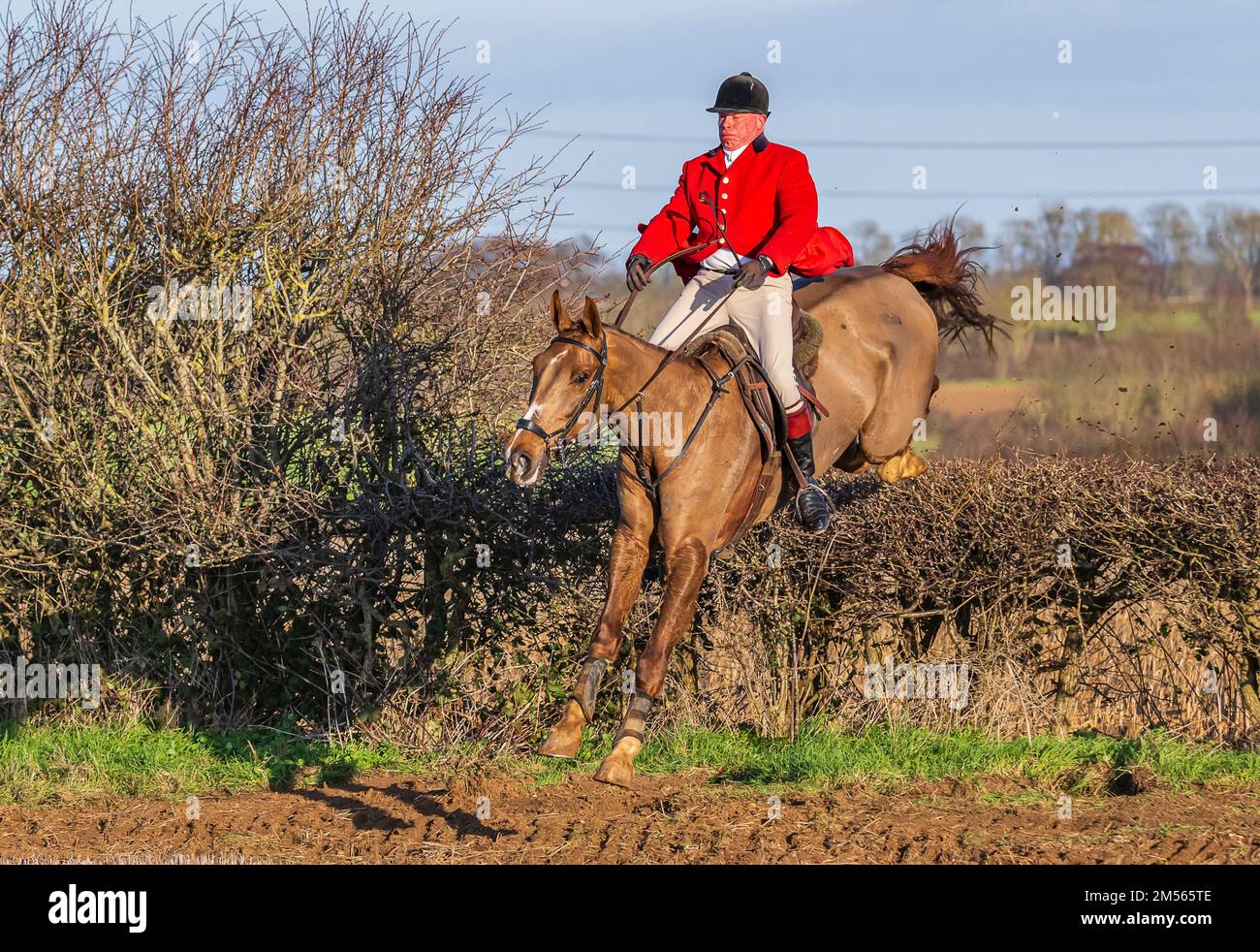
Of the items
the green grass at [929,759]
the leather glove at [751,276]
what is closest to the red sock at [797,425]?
the leather glove at [751,276]

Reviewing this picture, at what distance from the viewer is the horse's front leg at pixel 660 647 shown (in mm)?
6070

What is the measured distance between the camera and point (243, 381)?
8359mm

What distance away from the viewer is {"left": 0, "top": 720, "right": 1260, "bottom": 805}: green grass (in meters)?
7.38

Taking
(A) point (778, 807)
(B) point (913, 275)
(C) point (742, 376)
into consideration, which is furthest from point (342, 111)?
(A) point (778, 807)

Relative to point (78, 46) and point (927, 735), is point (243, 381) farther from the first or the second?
point (927, 735)

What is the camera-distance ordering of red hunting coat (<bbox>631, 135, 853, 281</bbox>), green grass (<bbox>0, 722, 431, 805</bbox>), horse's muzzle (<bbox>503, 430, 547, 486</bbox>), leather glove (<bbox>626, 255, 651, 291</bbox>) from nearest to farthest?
1. horse's muzzle (<bbox>503, 430, 547, 486</bbox>)
2. leather glove (<bbox>626, 255, 651, 291</bbox>)
3. green grass (<bbox>0, 722, 431, 805</bbox>)
4. red hunting coat (<bbox>631, 135, 853, 281</bbox>)

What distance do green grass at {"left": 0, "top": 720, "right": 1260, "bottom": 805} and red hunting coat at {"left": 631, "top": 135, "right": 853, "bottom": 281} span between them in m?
2.67

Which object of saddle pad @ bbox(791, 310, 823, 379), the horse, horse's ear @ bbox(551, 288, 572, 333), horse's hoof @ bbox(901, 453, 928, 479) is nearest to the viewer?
the horse

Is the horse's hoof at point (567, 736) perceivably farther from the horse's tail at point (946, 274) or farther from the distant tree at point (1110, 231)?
the distant tree at point (1110, 231)

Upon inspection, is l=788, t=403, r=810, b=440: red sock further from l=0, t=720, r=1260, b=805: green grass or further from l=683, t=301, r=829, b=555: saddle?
l=0, t=720, r=1260, b=805: green grass

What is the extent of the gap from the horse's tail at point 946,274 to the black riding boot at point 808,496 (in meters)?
2.35

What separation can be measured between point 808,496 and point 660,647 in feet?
4.65

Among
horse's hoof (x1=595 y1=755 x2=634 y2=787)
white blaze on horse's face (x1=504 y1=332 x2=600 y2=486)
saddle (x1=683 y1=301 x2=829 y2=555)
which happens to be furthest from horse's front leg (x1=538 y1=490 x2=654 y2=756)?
white blaze on horse's face (x1=504 y1=332 x2=600 y2=486)

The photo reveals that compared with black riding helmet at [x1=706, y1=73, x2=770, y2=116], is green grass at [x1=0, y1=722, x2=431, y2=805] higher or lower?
lower
